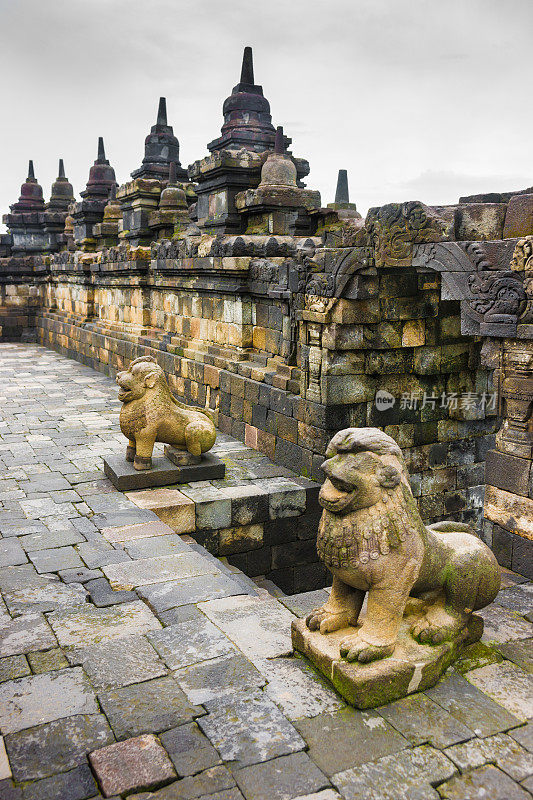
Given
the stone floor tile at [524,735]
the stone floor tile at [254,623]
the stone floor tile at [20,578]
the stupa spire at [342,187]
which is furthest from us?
the stupa spire at [342,187]

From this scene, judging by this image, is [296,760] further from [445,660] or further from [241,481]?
[241,481]

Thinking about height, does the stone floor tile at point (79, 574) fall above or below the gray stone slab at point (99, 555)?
below

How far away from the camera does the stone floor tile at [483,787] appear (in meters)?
2.57

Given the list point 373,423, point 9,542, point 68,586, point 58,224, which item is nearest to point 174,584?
point 68,586

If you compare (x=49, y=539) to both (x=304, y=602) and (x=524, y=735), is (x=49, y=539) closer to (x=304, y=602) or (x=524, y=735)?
(x=304, y=602)

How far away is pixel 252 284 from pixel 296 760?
605cm

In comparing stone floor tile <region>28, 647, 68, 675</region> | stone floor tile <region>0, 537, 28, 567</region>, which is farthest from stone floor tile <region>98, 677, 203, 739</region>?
stone floor tile <region>0, 537, 28, 567</region>

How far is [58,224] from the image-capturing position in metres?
22.1

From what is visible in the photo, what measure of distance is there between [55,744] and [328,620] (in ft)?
4.47

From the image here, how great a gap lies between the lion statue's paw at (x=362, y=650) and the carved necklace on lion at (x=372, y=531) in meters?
0.36

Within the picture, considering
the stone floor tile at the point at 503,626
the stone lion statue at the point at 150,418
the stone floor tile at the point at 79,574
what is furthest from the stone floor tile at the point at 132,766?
the stone lion statue at the point at 150,418

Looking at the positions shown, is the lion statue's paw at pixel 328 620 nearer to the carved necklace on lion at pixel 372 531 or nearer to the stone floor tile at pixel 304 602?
the carved necklace on lion at pixel 372 531

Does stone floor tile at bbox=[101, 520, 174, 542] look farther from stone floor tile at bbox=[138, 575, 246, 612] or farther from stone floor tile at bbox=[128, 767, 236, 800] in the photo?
stone floor tile at bbox=[128, 767, 236, 800]

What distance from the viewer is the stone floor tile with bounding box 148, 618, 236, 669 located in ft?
11.4
